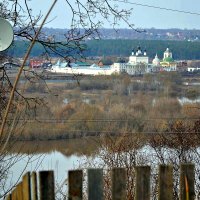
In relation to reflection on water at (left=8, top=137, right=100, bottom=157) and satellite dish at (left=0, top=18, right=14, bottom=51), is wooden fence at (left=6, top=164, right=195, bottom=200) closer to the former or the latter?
satellite dish at (left=0, top=18, right=14, bottom=51)

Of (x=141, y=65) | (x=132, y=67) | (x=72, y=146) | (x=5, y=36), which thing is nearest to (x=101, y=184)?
(x=5, y=36)

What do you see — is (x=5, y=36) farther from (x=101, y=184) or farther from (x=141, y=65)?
(x=141, y=65)

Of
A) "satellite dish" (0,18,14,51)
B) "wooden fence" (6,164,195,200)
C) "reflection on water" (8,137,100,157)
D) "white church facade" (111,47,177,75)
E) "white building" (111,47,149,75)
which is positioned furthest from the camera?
"white church facade" (111,47,177,75)

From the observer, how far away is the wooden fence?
1.29 meters

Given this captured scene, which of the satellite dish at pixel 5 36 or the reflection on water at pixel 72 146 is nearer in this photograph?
the satellite dish at pixel 5 36

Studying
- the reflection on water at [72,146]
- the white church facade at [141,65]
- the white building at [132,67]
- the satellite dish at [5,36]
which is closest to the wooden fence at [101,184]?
the satellite dish at [5,36]

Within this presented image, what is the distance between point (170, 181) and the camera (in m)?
1.35

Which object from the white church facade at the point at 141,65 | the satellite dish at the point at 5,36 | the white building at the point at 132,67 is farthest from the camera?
the white church facade at the point at 141,65

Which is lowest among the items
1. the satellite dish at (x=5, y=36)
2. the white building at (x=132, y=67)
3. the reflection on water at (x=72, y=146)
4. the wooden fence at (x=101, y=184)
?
the reflection on water at (x=72, y=146)

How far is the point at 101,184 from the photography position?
1294 mm

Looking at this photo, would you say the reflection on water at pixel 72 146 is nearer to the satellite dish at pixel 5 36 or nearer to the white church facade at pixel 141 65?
the satellite dish at pixel 5 36

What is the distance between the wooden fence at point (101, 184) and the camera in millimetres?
1292

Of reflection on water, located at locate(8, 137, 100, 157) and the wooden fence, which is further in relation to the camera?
reflection on water, located at locate(8, 137, 100, 157)

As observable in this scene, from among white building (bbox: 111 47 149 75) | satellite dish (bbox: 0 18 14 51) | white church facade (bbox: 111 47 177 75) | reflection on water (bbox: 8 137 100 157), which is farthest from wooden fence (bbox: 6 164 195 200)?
white building (bbox: 111 47 149 75)
